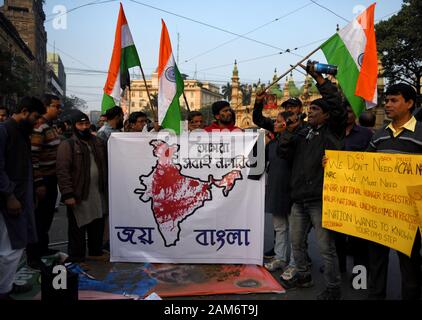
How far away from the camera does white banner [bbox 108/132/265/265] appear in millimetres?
4434

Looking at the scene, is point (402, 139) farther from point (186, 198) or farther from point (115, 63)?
point (115, 63)

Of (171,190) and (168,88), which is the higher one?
(168,88)

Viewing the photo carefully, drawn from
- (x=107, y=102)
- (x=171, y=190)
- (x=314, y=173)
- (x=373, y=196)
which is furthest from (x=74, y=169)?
(x=373, y=196)

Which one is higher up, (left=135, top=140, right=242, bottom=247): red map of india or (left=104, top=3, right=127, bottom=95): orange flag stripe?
(left=104, top=3, right=127, bottom=95): orange flag stripe

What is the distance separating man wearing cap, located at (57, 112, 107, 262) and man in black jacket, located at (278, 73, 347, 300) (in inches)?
91.6

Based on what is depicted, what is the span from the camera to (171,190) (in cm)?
452

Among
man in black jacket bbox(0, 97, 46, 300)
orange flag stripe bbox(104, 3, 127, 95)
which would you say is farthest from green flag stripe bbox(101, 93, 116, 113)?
man in black jacket bbox(0, 97, 46, 300)

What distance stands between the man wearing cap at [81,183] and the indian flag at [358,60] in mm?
3114

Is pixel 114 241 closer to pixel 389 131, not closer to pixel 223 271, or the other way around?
pixel 223 271

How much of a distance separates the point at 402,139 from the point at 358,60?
1414mm

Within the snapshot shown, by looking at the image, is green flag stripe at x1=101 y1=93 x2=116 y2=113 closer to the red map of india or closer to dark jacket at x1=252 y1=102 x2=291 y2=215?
the red map of india

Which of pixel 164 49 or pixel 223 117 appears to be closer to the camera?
pixel 223 117

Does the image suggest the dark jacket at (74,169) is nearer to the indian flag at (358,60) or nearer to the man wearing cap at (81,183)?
the man wearing cap at (81,183)
